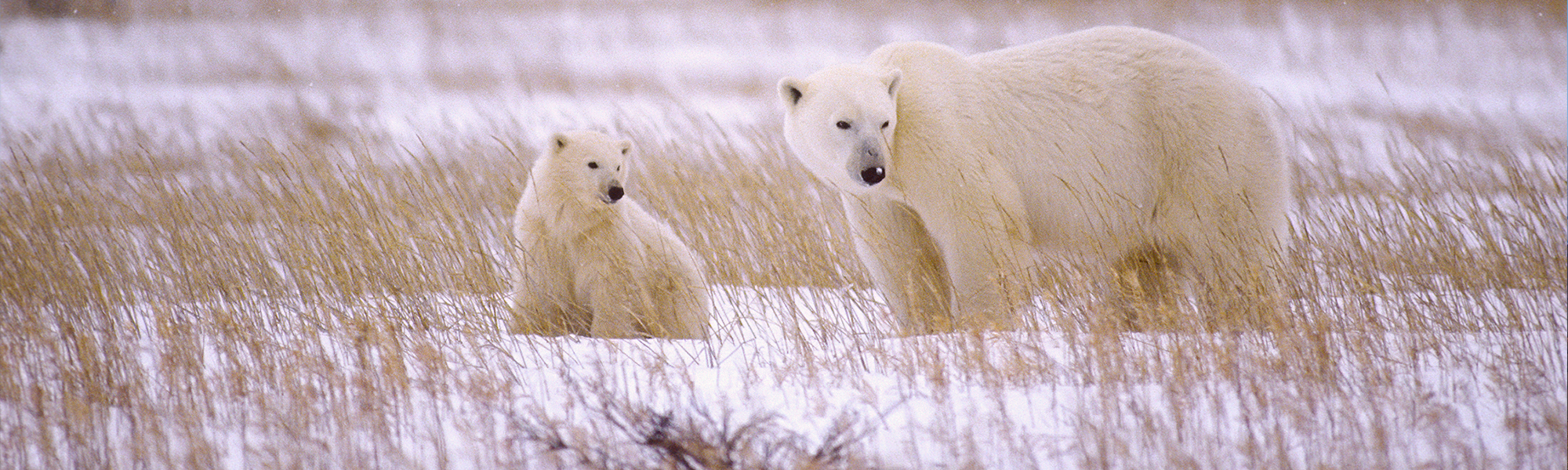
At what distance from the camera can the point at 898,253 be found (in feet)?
12.5

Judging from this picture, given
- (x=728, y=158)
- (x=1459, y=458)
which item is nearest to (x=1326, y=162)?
(x=728, y=158)

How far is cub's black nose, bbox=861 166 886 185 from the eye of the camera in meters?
3.35

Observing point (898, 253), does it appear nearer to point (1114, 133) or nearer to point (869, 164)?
point (869, 164)

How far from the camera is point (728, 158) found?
570 cm

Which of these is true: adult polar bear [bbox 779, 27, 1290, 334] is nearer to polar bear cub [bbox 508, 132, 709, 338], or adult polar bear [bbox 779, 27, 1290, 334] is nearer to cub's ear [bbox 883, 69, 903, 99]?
cub's ear [bbox 883, 69, 903, 99]

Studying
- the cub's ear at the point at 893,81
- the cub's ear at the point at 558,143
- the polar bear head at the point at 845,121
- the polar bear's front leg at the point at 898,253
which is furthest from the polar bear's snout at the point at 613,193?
the cub's ear at the point at 893,81

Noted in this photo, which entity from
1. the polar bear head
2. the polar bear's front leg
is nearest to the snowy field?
the polar bear's front leg

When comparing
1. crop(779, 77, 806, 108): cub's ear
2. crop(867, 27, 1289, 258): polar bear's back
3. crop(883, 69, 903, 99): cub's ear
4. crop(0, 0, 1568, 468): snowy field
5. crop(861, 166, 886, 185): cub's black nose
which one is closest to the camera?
crop(0, 0, 1568, 468): snowy field

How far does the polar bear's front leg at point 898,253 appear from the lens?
3770mm

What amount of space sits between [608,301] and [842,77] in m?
1.25

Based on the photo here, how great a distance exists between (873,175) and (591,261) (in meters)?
1.20

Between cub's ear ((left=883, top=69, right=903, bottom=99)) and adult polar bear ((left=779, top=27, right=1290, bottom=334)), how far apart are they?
0.04 feet

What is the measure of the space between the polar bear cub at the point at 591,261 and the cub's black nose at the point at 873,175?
802 millimetres

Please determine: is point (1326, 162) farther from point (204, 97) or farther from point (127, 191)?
point (204, 97)
